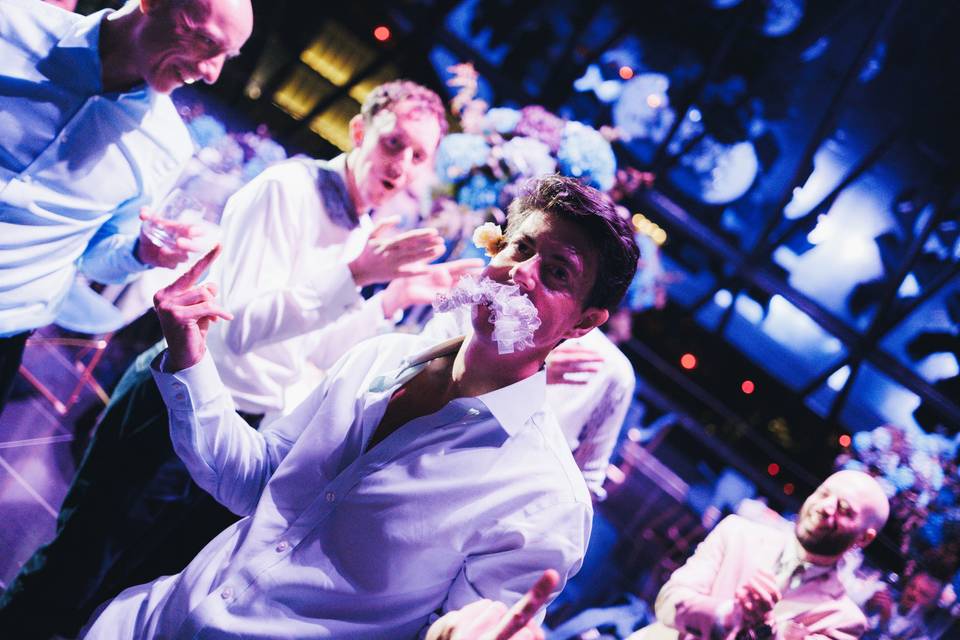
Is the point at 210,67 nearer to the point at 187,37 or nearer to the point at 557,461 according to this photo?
the point at 187,37

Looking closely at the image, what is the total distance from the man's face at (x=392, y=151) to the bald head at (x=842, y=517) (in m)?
1.93

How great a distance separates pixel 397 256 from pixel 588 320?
1.98ft

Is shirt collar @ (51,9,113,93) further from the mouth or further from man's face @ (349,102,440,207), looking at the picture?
man's face @ (349,102,440,207)

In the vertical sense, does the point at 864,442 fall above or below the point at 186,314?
below

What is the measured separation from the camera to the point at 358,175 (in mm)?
2217

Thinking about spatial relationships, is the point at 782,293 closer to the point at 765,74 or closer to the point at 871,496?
the point at 765,74

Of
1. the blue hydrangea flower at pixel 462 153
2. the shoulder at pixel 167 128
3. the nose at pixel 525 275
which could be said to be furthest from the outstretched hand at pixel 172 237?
the blue hydrangea flower at pixel 462 153

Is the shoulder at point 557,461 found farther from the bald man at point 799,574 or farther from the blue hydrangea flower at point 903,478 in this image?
the blue hydrangea flower at point 903,478

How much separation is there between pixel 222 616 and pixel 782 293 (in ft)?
18.6

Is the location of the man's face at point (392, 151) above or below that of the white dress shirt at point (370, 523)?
above

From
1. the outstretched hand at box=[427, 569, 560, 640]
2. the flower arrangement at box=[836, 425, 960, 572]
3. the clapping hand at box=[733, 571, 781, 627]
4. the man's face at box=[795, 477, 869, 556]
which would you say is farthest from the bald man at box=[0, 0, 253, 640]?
the flower arrangement at box=[836, 425, 960, 572]

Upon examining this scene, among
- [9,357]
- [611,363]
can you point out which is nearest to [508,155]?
[611,363]

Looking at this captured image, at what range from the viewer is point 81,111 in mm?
1793

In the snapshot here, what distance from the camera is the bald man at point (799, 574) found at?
2266mm
